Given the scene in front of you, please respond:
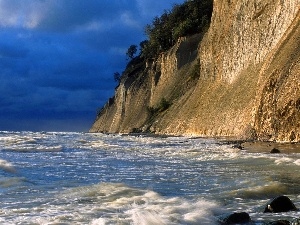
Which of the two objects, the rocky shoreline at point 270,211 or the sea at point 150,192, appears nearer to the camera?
the rocky shoreline at point 270,211

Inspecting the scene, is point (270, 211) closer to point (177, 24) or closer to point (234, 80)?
point (234, 80)

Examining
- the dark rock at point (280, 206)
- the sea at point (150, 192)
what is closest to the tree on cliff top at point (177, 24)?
the sea at point (150, 192)

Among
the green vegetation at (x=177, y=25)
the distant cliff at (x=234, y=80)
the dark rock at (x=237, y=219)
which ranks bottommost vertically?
the dark rock at (x=237, y=219)

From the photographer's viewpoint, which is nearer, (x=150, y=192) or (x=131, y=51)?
(x=150, y=192)

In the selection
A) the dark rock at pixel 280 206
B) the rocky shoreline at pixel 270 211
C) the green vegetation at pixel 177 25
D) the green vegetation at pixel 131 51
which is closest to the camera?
the rocky shoreline at pixel 270 211

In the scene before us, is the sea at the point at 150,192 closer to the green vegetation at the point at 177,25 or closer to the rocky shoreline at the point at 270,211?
the rocky shoreline at the point at 270,211

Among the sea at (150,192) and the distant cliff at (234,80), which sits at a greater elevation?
the distant cliff at (234,80)

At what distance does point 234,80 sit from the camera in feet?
159

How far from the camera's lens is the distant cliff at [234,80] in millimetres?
28859

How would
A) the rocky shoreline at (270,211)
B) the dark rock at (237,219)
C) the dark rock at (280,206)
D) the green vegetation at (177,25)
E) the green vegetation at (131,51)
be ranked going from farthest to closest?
the green vegetation at (131,51) < the green vegetation at (177,25) < the dark rock at (280,206) < the dark rock at (237,219) < the rocky shoreline at (270,211)

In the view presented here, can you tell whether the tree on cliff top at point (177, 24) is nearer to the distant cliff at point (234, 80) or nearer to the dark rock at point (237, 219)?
the distant cliff at point (234, 80)

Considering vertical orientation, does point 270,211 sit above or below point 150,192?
below

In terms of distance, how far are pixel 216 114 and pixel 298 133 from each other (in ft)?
70.2

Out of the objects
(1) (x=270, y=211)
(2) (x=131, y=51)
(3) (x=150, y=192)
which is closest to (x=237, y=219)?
(1) (x=270, y=211)
